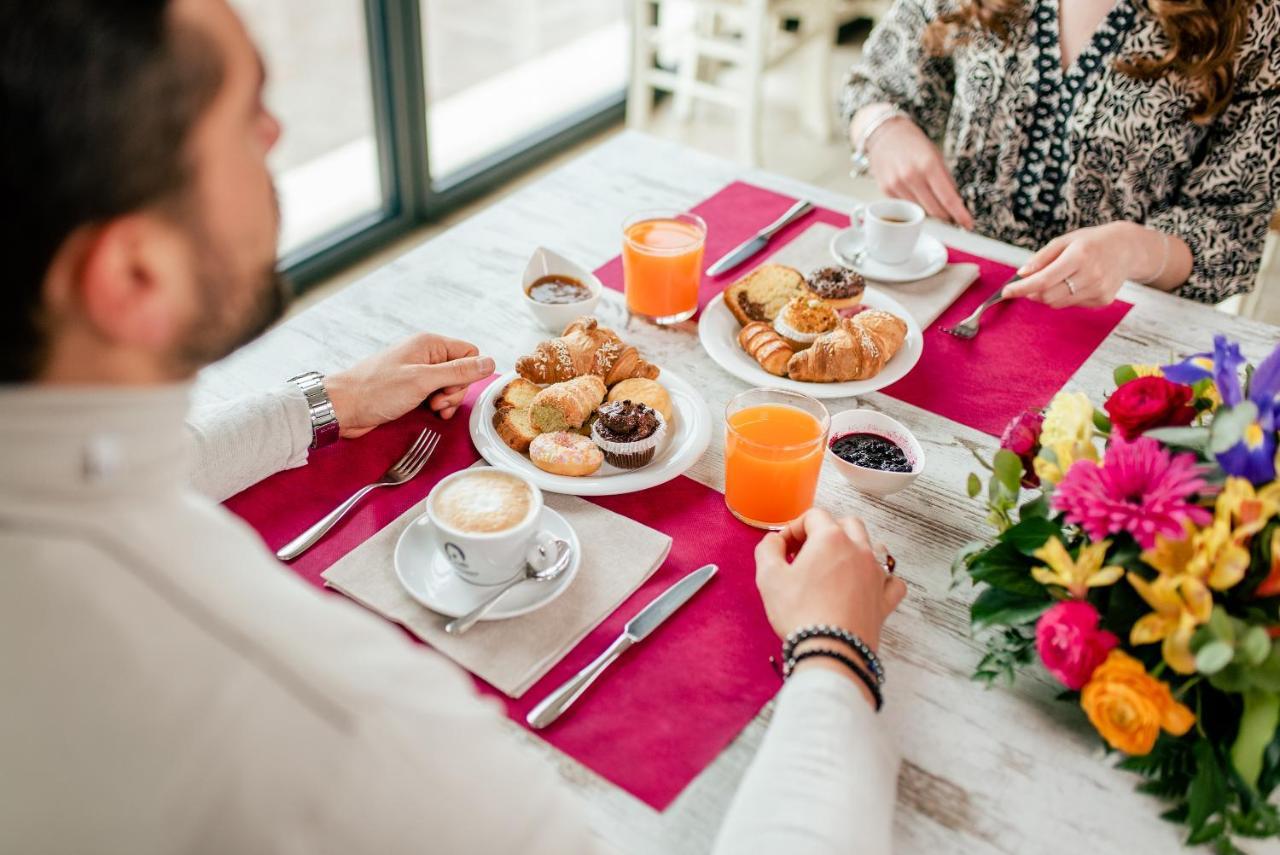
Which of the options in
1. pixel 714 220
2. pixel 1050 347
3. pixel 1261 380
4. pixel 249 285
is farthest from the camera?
pixel 714 220

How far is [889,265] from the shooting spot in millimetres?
1666

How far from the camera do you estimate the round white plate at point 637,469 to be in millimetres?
1205

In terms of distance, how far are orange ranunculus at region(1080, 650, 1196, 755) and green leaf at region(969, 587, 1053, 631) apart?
88 millimetres

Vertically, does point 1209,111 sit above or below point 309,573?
above

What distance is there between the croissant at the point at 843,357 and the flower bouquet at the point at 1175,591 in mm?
441

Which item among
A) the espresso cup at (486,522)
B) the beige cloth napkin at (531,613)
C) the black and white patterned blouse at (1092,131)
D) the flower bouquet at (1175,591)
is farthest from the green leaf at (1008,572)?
the black and white patterned blouse at (1092,131)

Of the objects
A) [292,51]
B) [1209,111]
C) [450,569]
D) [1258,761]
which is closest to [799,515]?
[450,569]

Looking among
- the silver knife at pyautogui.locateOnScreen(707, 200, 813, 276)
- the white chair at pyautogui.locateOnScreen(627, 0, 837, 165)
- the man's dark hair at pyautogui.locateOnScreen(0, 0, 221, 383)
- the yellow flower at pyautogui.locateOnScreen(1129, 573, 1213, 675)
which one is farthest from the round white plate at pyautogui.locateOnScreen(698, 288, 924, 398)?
the white chair at pyautogui.locateOnScreen(627, 0, 837, 165)

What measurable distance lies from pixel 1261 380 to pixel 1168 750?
320 millimetres

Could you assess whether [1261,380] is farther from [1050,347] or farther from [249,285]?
[249,285]

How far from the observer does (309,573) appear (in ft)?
3.58

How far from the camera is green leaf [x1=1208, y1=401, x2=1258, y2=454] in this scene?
820 mm

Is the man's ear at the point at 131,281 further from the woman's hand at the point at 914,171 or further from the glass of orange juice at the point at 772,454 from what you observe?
the woman's hand at the point at 914,171

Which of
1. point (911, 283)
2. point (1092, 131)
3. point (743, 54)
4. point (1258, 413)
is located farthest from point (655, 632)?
point (743, 54)
